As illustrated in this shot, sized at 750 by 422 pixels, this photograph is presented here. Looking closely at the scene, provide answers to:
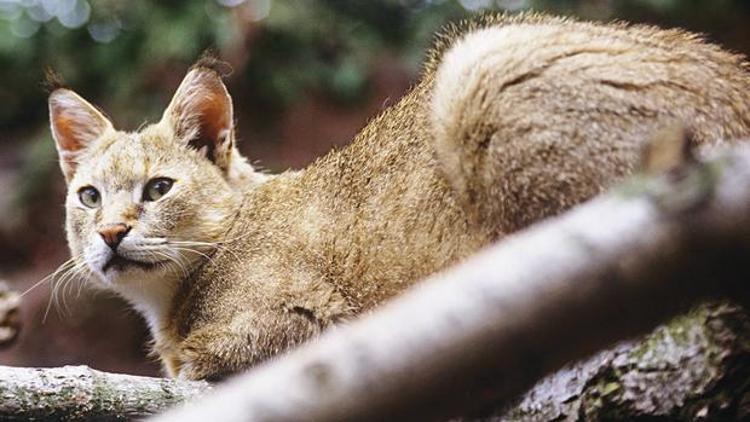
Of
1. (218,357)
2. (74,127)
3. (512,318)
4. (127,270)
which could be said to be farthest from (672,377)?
(74,127)

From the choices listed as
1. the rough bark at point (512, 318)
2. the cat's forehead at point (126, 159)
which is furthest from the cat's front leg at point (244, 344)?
the rough bark at point (512, 318)

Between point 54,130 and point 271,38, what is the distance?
4.02m

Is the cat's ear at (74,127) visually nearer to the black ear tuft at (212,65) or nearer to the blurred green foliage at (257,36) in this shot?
the black ear tuft at (212,65)

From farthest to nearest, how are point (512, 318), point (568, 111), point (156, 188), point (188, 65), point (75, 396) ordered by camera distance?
1. point (188, 65)
2. point (156, 188)
3. point (75, 396)
4. point (568, 111)
5. point (512, 318)

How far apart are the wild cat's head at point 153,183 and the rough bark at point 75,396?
36.2 inches

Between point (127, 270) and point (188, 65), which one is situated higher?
point (188, 65)

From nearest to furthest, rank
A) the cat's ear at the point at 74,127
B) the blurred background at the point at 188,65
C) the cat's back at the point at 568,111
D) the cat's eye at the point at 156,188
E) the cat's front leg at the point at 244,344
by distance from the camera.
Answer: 1. the cat's back at the point at 568,111
2. the cat's front leg at the point at 244,344
3. the cat's eye at the point at 156,188
4. the cat's ear at the point at 74,127
5. the blurred background at the point at 188,65

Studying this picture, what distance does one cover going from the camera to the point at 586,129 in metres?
3.63

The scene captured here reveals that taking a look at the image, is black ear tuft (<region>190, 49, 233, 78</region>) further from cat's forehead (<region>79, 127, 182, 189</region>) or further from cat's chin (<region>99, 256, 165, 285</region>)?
cat's chin (<region>99, 256, 165, 285</region>)

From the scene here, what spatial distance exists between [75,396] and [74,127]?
215 cm

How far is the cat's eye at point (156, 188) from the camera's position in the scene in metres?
5.10

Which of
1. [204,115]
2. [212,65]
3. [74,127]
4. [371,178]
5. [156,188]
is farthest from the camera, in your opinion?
[74,127]

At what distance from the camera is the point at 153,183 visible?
203 inches

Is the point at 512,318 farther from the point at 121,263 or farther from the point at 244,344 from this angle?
the point at 121,263
